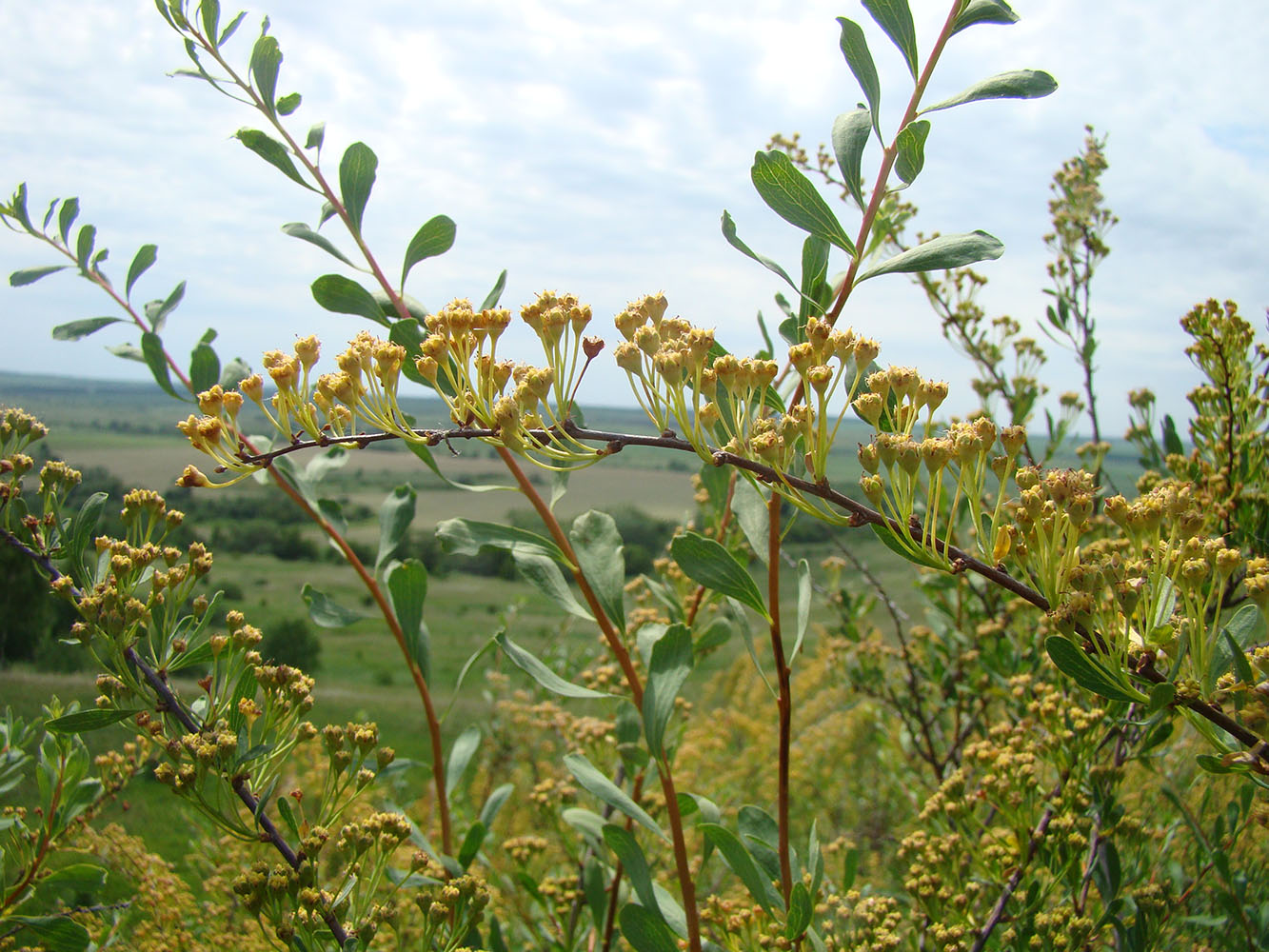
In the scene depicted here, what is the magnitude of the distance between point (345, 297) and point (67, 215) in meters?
0.71

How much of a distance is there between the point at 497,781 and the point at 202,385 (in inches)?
96.7

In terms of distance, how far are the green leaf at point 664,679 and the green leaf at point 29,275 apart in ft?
4.32

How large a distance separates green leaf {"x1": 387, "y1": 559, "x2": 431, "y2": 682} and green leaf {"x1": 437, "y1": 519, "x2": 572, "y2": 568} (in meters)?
0.07

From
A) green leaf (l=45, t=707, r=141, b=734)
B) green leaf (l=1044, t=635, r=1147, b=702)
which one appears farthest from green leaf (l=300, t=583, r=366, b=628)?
green leaf (l=1044, t=635, r=1147, b=702)

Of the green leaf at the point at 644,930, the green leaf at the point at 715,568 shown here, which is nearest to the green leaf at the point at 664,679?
the green leaf at the point at 715,568

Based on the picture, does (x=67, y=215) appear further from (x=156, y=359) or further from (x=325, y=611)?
(x=325, y=611)

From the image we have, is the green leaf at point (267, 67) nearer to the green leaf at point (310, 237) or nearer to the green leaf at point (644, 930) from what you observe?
the green leaf at point (310, 237)

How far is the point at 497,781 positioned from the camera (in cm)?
339

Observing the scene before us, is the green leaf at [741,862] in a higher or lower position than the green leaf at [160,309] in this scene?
lower

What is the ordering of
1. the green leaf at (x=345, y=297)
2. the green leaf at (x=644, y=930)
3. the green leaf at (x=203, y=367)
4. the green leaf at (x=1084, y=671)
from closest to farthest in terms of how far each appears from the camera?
1. the green leaf at (x=1084, y=671)
2. the green leaf at (x=644, y=930)
3. the green leaf at (x=345, y=297)
4. the green leaf at (x=203, y=367)

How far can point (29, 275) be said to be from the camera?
4.67ft

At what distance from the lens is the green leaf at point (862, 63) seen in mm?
868

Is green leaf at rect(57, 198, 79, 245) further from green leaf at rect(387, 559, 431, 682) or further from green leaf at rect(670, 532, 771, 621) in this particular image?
green leaf at rect(670, 532, 771, 621)

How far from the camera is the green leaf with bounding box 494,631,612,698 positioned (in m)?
1.03
